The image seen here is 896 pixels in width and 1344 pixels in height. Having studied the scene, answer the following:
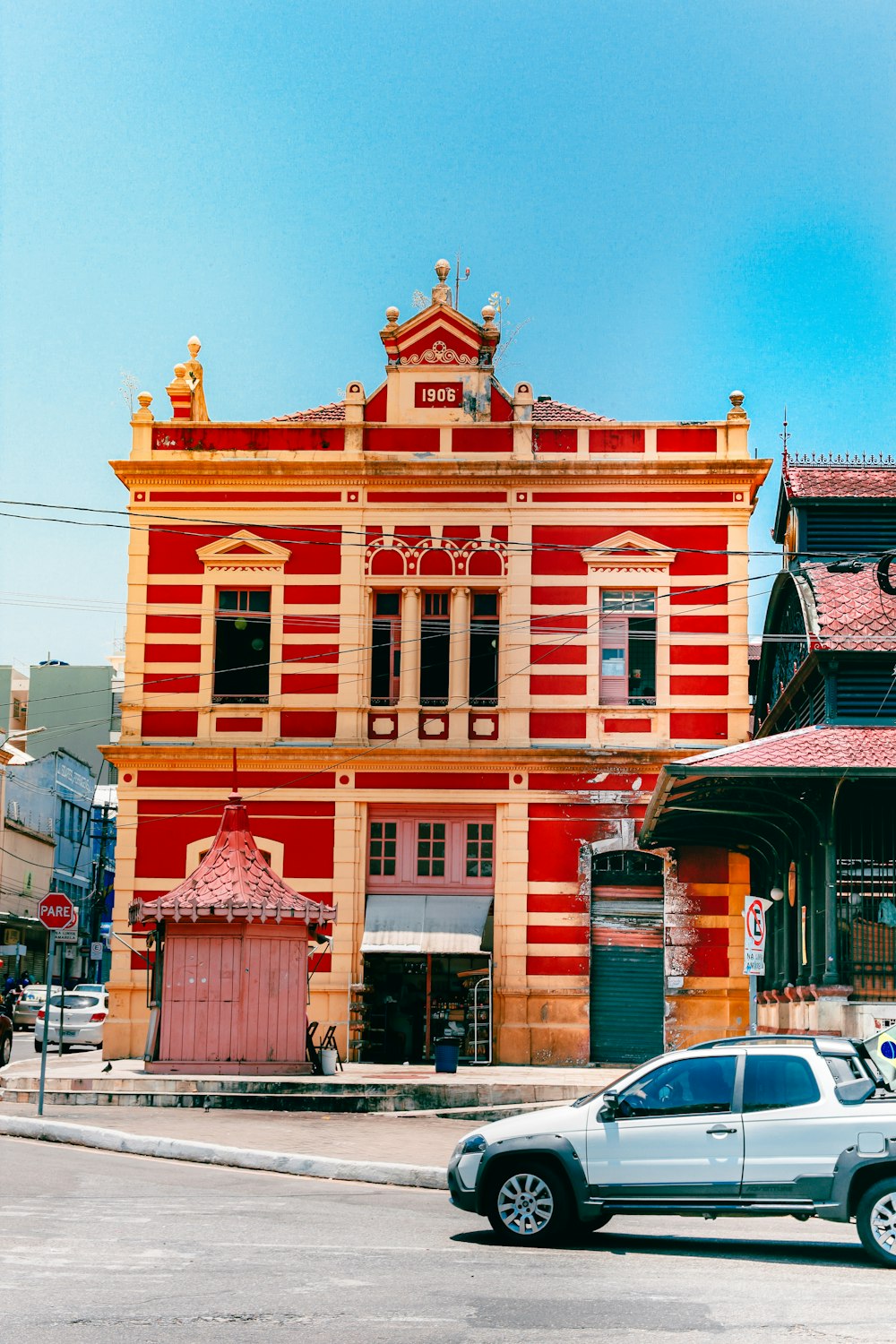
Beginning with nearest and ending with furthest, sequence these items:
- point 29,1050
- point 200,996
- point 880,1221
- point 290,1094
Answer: point 880,1221 < point 290,1094 < point 200,996 < point 29,1050

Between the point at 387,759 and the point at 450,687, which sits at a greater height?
the point at 450,687

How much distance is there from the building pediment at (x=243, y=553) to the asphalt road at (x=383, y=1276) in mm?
19580

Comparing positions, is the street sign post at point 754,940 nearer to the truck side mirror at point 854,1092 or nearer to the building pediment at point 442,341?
the truck side mirror at point 854,1092

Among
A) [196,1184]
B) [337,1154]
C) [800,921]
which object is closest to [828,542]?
[800,921]

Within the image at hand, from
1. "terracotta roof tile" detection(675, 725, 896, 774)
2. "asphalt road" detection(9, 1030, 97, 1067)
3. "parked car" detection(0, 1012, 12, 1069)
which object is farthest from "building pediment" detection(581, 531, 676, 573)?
"asphalt road" detection(9, 1030, 97, 1067)

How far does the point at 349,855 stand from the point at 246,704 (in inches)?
143

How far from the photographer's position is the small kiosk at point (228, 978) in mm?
26000

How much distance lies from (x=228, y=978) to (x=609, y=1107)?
14776 millimetres

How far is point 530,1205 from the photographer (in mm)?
12180

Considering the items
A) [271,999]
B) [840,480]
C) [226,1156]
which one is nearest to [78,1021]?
[271,999]

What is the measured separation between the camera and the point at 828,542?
29781 millimetres

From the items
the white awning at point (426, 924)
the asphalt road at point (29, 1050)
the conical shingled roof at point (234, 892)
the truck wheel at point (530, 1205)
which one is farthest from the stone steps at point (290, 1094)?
the truck wheel at point (530, 1205)

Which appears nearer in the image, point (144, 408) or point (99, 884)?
point (144, 408)

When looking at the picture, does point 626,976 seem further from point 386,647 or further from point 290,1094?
point 290,1094
